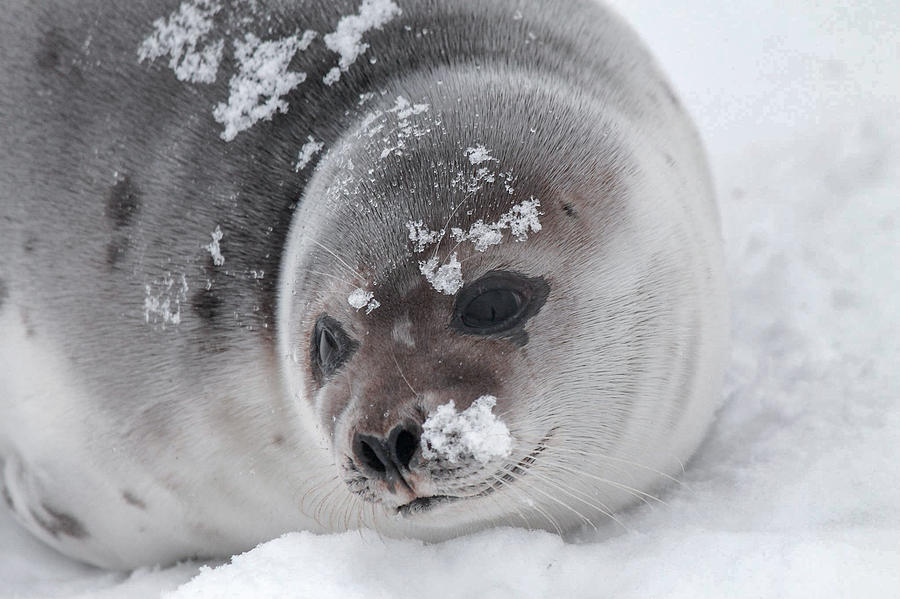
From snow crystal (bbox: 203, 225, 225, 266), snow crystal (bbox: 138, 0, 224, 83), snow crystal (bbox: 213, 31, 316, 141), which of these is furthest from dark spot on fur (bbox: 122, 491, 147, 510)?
snow crystal (bbox: 138, 0, 224, 83)

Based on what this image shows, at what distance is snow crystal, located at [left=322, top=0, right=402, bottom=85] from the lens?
262cm

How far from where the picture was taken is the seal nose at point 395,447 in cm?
197

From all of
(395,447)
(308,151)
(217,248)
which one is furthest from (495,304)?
(217,248)

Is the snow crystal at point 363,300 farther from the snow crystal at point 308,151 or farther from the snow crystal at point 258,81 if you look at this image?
the snow crystal at point 258,81

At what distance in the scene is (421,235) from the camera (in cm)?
214

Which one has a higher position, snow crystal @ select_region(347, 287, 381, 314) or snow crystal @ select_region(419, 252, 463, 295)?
snow crystal @ select_region(347, 287, 381, 314)

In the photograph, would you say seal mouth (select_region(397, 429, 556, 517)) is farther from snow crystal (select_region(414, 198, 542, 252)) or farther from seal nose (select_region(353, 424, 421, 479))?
snow crystal (select_region(414, 198, 542, 252))

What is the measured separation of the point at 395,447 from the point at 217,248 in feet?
3.22

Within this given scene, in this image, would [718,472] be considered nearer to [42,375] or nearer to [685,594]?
[685,594]

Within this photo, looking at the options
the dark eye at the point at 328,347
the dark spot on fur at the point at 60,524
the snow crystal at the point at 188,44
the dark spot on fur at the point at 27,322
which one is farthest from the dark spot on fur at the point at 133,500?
the snow crystal at the point at 188,44

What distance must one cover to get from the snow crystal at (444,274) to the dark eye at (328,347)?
0.78ft

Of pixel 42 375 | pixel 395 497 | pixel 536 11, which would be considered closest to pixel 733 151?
pixel 536 11

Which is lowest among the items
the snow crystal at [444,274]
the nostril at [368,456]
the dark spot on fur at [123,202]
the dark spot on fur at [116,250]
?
the nostril at [368,456]

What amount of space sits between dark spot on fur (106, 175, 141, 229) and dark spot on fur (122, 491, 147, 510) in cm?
82
